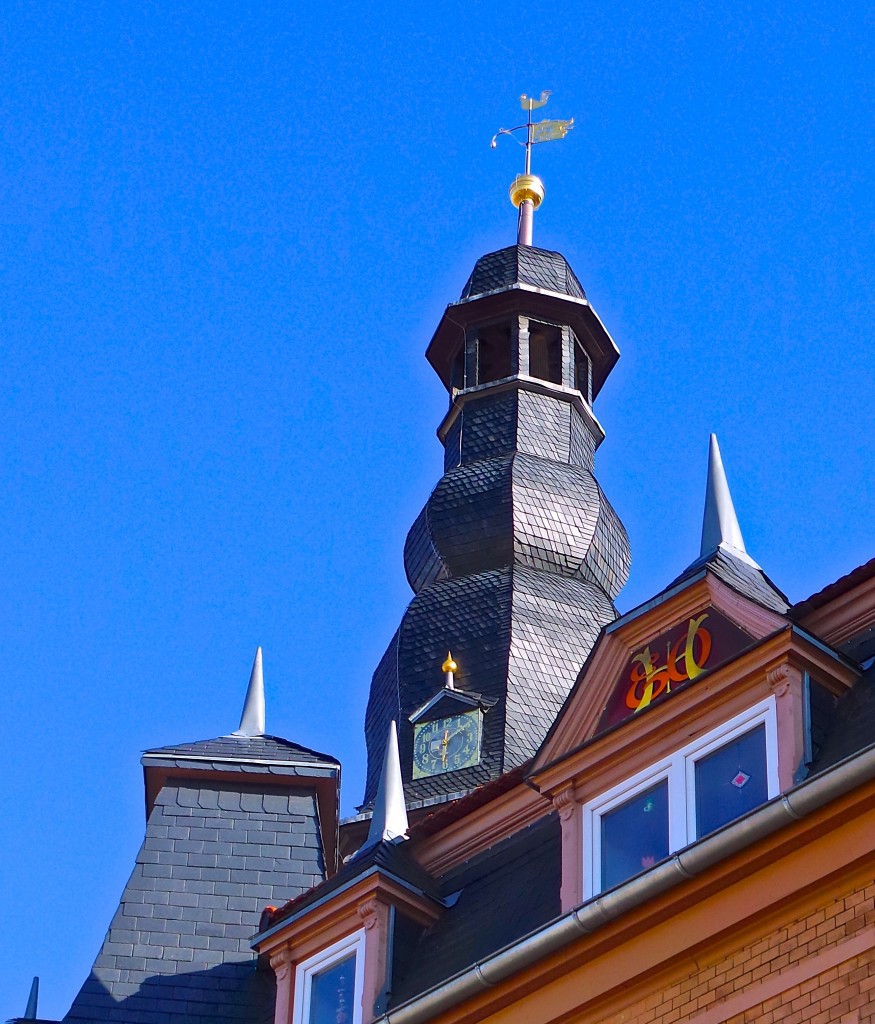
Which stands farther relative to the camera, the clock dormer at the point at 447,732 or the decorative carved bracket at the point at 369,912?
the clock dormer at the point at 447,732

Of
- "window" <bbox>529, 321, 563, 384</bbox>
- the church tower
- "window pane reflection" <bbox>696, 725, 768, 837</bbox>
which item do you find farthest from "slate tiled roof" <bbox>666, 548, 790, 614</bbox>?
"window" <bbox>529, 321, 563, 384</bbox>

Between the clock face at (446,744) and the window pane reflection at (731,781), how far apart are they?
1848 centimetres

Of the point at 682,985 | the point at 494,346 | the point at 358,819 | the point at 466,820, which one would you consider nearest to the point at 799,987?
the point at 682,985

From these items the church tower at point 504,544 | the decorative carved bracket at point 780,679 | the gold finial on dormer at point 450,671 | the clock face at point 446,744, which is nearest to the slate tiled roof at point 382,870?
the decorative carved bracket at point 780,679

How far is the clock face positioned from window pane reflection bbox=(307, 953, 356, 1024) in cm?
1570

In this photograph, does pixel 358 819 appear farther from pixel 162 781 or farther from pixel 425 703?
pixel 162 781

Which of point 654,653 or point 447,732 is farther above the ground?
A: point 447,732

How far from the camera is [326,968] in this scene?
18.4m

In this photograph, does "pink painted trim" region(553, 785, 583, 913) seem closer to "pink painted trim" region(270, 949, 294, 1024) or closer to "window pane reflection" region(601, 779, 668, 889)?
"window pane reflection" region(601, 779, 668, 889)

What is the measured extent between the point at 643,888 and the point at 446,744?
64.7ft

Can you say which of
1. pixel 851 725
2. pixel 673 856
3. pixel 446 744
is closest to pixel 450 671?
pixel 446 744

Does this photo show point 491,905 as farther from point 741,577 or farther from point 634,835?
point 741,577

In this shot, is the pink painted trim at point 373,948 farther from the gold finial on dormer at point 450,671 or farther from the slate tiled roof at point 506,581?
the gold finial on dormer at point 450,671

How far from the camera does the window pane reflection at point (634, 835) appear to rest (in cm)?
1575
